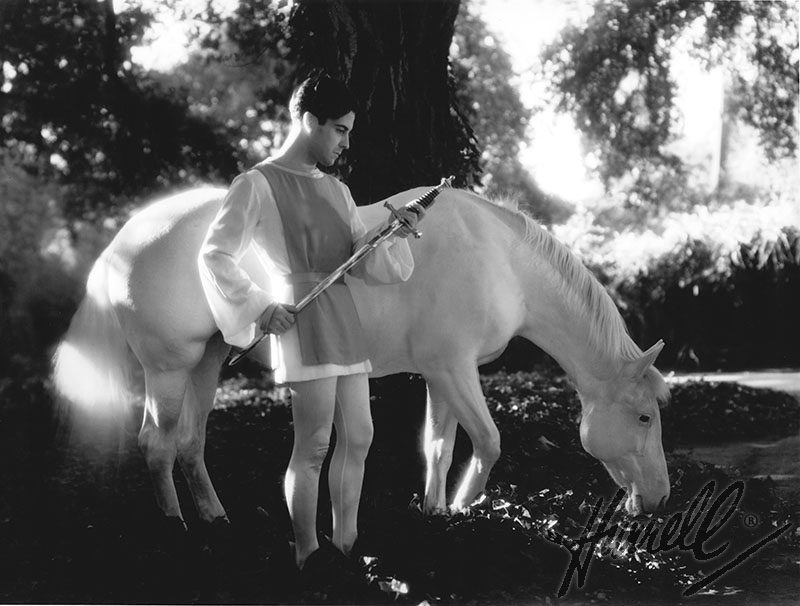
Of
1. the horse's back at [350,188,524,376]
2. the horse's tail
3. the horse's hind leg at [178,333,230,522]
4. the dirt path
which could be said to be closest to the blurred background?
the dirt path

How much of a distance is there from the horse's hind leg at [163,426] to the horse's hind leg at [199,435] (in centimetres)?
14

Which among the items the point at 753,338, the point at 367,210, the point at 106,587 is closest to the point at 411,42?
the point at 367,210

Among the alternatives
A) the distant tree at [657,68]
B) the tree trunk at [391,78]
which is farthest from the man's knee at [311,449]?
the distant tree at [657,68]

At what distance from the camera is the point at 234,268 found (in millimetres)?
2797

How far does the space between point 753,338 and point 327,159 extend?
505 cm

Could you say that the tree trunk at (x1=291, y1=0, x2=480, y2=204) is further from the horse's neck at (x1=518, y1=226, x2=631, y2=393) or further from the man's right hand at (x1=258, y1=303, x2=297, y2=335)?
the man's right hand at (x1=258, y1=303, x2=297, y2=335)

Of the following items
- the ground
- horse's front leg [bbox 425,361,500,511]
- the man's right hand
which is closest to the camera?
the man's right hand

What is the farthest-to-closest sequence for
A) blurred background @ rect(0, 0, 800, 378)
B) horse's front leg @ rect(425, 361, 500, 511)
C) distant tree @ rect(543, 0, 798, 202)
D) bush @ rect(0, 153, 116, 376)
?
bush @ rect(0, 153, 116, 376)
distant tree @ rect(543, 0, 798, 202)
blurred background @ rect(0, 0, 800, 378)
horse's front leg @ rect(425, 361, 500, 511)

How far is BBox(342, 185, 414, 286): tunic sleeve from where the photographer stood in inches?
120

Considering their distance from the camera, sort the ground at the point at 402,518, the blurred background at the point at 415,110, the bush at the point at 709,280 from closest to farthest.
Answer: the ground at the point at 402,518, the blurred background at the point at 415,110, the bush at the point at 709,280

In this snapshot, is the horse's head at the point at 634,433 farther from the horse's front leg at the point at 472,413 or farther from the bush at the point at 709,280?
the bush at the point at 709,280

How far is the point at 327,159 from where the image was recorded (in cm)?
297

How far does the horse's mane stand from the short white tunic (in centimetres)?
94

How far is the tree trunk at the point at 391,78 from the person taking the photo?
4.38m
